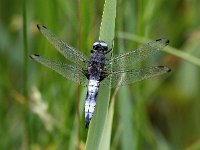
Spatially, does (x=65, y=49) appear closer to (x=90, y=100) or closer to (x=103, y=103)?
(x=90, y=100)

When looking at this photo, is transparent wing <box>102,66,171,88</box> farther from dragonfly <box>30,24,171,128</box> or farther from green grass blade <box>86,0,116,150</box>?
green grass blade <box>86,0,116,150</box>

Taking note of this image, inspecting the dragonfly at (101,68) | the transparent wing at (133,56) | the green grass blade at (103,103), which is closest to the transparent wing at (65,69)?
the dragonfly at (101,68)

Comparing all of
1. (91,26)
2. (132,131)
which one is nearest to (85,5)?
(91,26)

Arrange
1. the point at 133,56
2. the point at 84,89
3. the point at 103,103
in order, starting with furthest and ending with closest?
1. the point at 84,89
2. the point at 133,56
3. the point at 103,103

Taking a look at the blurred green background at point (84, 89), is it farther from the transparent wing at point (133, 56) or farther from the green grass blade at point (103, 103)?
the green grass blade at point (103, 103)

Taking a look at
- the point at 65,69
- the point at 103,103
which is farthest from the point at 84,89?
the point at 103,103

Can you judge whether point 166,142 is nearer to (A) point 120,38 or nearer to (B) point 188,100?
(B) point 188,100

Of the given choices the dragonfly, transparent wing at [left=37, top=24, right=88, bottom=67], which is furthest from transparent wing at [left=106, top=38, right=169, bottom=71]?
transparent wing at [left=37, top=24, right=88, bottom=67]
